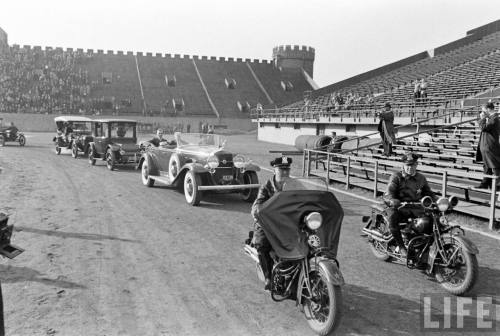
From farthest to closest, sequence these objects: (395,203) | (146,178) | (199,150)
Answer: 1. (146,178)
2. (199,150)
3. (395,203)

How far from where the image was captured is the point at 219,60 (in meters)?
71.8

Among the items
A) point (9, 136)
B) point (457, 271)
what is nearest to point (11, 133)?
point (9, 136)

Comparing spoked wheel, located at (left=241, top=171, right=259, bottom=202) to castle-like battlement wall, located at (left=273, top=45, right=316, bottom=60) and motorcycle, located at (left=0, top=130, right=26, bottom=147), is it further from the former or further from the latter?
castle-like battlement wall, located at (left=273, top=45, right=316, bottom=60)

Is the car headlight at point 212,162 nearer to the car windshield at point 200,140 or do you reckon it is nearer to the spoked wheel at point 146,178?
the car windshield at point 200,140

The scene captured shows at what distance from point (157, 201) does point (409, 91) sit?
904 inches

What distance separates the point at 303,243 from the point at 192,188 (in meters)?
6.07

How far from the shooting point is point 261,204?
467 cm

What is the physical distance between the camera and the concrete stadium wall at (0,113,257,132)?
48.0 meters

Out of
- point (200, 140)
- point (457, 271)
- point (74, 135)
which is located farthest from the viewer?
point (74, 135)

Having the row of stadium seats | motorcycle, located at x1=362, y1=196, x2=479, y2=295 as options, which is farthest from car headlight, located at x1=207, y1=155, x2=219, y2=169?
the row of stadium seats

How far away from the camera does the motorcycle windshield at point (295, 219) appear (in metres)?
4.39

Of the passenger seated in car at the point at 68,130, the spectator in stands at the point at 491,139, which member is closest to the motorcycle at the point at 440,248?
the spectator in stands at the point at 491,139

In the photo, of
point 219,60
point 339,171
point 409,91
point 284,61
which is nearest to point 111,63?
point 219,60

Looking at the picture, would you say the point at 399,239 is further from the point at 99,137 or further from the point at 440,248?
the point at 99,137
